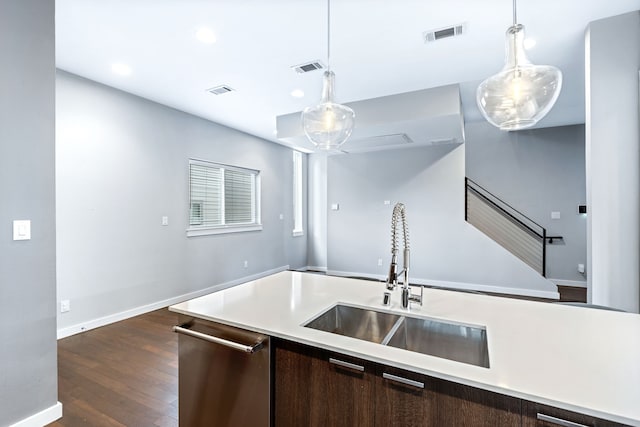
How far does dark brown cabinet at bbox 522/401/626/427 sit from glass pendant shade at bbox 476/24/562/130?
58.2 inches

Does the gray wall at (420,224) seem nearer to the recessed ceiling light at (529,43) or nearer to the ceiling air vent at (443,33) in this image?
the recessed ceiling light at (529,43)

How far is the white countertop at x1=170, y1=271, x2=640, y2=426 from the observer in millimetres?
803

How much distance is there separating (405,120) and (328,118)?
7.14ft

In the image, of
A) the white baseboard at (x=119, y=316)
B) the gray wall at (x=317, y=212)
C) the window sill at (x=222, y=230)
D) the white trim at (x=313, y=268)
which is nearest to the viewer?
the white baseboard at (x=119, y=316)

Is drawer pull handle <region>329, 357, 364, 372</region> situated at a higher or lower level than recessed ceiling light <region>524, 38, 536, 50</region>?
lower

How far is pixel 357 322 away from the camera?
1.55m

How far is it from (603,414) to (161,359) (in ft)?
9.64

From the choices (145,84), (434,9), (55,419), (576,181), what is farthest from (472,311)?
(576,181)

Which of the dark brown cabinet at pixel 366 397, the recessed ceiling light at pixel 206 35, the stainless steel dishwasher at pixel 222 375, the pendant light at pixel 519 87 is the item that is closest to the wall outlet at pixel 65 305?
the stainless steel dishwasher at pixel 222 375

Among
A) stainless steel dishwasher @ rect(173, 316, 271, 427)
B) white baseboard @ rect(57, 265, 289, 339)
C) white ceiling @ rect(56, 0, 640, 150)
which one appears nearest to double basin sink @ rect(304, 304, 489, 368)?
stainless steel dishwasher @ rect(173, 316, 271, 427)

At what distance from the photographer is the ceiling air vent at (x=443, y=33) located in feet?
8.13

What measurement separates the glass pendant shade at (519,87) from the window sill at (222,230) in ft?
13.1

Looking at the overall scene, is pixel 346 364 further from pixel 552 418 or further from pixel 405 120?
pixel 405 120

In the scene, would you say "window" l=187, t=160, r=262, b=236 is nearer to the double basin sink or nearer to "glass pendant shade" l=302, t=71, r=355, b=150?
"glass pendant shade" l=302, t=71, r=355, b=150
